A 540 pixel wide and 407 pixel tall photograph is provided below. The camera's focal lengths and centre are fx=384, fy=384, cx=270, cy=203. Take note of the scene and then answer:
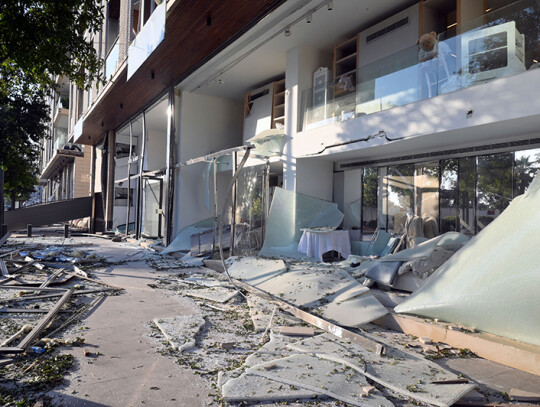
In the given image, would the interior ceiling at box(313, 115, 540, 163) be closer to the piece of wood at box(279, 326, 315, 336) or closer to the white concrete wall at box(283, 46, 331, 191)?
the white concrete wall at box(283, 46, 331, 191)

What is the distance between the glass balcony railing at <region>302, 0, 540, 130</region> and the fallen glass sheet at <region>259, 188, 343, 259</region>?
2021 mm

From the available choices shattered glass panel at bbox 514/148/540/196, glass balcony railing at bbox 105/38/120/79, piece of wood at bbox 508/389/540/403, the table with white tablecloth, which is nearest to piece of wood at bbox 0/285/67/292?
the table with white tablecloth

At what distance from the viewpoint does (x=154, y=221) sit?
1411 centimetres

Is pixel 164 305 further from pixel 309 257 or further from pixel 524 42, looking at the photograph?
pixel 524 42

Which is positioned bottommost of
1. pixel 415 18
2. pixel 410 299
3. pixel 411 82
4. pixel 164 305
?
pixel 164 305

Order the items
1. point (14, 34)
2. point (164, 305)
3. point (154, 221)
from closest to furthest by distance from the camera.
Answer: point (14, 34), point (164, 305), point (154, 221)

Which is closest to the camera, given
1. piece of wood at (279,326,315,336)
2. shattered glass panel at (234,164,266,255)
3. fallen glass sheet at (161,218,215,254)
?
piece of wood at (279,326,315,336)

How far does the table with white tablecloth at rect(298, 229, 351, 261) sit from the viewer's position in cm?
850

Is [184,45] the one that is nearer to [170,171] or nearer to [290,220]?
[170,171]

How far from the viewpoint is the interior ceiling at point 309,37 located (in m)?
8.27

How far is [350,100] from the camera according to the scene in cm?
830

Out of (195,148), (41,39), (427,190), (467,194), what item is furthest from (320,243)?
(195,148)

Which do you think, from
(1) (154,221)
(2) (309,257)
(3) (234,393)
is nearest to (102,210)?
(1) (154,221)

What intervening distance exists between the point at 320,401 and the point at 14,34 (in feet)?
15.4
